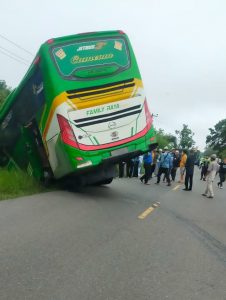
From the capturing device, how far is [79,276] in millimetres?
4355

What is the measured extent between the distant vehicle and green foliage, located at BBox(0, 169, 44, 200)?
40.3 inches

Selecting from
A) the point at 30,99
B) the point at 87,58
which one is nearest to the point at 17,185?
the point at 30,99

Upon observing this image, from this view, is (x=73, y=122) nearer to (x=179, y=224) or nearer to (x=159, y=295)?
(x=179, y=224)

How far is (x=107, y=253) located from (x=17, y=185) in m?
6.58

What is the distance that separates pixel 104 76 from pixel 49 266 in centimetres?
660

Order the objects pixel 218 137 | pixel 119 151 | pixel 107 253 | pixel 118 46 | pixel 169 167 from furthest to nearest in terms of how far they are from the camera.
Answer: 1. pixel 218 137
2. pixel 169 167
3. pixel 118 46
4. pixel 119 151
5. pixel 107 253

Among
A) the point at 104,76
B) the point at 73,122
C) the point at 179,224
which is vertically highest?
the point at 104,76

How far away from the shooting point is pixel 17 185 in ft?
37.3

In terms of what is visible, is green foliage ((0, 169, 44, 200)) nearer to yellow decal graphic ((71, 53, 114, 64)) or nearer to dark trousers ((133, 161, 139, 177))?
yellow decal graphic ((71, 53, 114, 64))

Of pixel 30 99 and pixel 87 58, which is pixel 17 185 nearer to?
pixel 30 99

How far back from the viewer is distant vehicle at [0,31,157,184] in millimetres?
9938

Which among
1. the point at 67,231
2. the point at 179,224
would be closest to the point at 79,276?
the point at 67,231

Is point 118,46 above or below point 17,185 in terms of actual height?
above

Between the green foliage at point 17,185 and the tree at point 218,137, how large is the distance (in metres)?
108
